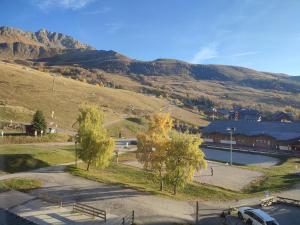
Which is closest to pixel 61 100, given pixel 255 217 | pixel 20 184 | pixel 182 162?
pixel 20 184

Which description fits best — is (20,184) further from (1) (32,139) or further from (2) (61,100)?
(2) (61,100)

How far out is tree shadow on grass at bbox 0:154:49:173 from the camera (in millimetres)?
48594

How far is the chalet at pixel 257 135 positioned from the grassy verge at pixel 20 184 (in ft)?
198

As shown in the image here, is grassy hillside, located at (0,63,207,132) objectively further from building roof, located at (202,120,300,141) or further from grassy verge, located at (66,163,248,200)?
grassy verge, located at (66,163,248,200)

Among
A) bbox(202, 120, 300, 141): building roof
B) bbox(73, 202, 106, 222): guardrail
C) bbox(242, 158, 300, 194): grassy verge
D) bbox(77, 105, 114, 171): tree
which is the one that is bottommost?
bbox(73, 202, 106, 222): guardrail

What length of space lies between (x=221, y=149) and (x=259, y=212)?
195ft

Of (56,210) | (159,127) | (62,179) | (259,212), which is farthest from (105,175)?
(259,212)

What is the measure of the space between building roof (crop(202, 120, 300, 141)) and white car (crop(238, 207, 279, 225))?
55186 mm

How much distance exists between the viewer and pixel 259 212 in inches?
1267

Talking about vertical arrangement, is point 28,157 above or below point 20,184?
above

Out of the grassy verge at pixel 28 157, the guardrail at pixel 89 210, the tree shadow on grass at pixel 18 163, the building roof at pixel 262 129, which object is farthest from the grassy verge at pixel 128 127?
the guardrail at pixel 89 210

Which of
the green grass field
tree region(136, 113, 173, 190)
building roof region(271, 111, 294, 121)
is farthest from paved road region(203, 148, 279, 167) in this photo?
building roof region(271, 111, 294, 121)

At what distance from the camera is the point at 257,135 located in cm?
8969

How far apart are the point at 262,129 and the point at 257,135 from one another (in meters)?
2.91
